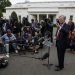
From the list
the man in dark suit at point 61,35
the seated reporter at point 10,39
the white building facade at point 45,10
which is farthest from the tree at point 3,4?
the man in dark suit at point 61,35

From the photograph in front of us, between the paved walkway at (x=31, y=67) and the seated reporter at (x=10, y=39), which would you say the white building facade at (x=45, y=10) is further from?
the paved walkway at (x=31, y=67)

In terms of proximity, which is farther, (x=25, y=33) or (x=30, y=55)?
(x=25, y=33)

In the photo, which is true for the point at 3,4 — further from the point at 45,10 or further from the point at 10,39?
the point at 10,39

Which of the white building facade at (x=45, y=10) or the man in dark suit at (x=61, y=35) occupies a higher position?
the man in dark suit at (x=61, y=35)

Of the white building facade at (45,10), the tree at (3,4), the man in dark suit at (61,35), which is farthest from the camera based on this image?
the tree at (3,4)

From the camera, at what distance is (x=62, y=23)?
358 inches

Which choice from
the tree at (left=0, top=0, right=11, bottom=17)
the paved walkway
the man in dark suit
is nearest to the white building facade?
the tree at (left=0, top=0, right=11, bottom=17)

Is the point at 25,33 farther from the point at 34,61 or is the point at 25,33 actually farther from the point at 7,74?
the point at 7,74

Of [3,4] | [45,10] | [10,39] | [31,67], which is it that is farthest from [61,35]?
[3,4]

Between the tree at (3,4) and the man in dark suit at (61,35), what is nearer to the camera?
the man in dark suit at (61,35)

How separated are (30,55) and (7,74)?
12.2ft

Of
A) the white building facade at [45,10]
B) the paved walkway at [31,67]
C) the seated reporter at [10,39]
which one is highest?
the seated reporter at [10,39]

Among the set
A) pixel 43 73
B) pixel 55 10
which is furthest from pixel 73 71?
pixel 55 10

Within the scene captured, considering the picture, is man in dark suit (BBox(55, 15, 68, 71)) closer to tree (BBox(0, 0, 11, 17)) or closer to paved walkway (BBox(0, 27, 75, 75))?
paved walkway (BBox(0, 27, 75, 75))
